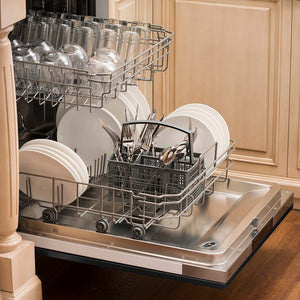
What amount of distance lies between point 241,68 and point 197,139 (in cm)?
74

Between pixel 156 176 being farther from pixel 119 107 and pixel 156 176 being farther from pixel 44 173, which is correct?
pixel 119 107

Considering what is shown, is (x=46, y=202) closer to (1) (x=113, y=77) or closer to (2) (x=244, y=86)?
(1) (x=113, y=77)

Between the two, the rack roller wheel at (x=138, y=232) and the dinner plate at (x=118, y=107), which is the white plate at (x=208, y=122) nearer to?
the dinner plate at (x=118, y=107)

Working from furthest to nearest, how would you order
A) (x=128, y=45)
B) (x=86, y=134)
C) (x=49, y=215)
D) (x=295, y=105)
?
(x=295, y=105) < (x=86, y=134) < (x=128, y=45) < (x=49, y=215)

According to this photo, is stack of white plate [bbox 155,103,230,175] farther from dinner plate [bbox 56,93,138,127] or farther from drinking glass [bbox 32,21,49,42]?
drinking glass [bbox 32,21,49,42]

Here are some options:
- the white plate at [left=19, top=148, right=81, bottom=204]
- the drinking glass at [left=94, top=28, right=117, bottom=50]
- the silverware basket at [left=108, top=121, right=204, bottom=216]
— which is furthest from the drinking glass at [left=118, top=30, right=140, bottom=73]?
the white plate at [left=19, top=148, right=81, bottom=204]

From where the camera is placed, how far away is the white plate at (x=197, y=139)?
85.3 inches

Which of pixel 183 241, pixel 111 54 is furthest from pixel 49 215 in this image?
pixel 111 54

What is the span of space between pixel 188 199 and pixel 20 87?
570 mm

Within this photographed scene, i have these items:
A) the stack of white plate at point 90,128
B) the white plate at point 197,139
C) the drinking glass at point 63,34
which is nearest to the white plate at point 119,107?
the stack of white plate at point 90,128

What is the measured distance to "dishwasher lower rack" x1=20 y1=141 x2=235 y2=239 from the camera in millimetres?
1902

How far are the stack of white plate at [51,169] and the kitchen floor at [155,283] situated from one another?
1.07ft

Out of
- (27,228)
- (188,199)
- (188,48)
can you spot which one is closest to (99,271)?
(27,228)

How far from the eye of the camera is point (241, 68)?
283 cm
